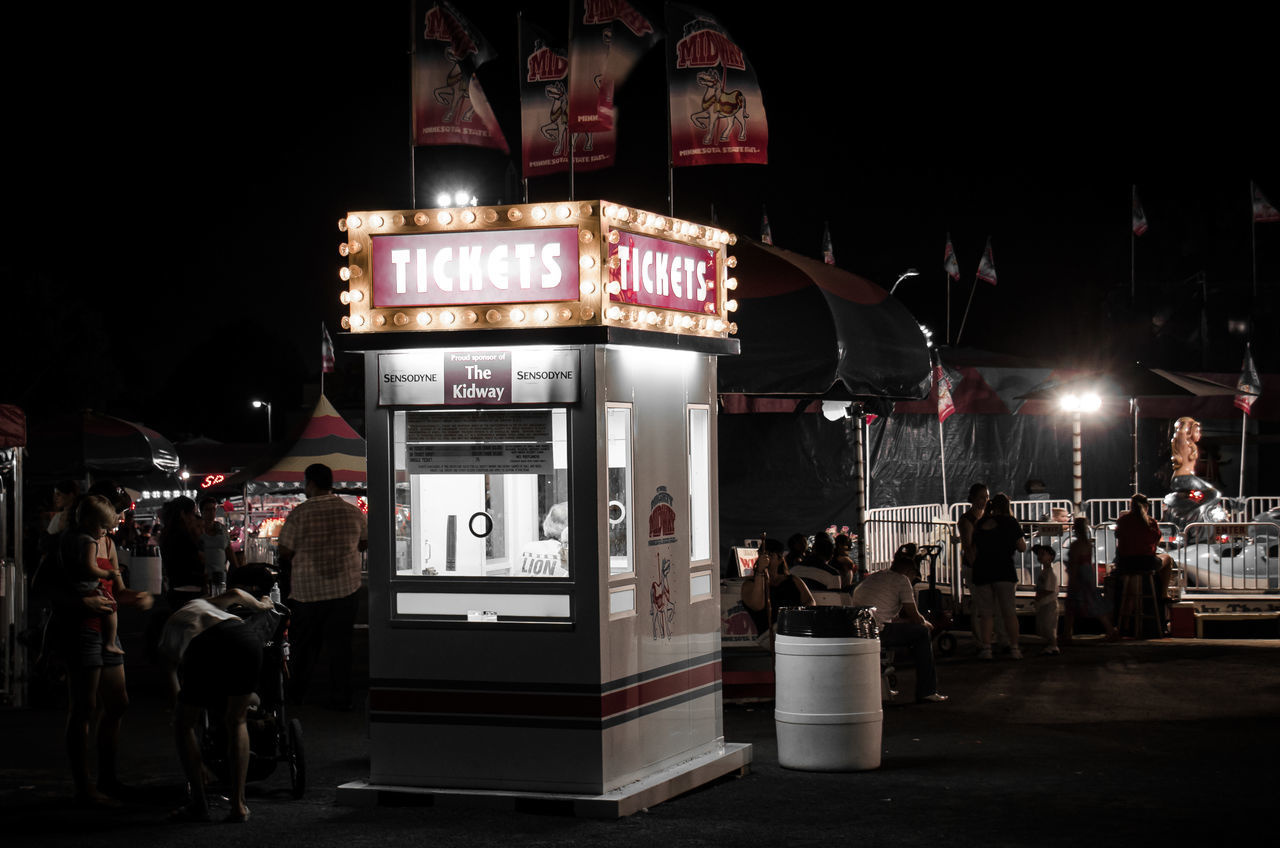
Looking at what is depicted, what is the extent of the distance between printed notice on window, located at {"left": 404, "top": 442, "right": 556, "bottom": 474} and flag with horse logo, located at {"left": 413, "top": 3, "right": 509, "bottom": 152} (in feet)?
7.92

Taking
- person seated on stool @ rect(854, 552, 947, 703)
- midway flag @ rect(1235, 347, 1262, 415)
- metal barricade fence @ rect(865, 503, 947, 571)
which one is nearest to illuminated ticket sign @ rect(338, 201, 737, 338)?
person seated on stool @ rect(854, 552, 947, 703)

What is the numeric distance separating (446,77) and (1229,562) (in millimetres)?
12947

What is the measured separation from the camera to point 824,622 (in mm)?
10047

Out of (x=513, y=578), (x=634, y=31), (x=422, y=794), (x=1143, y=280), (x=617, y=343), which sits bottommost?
(x=422, y=794)

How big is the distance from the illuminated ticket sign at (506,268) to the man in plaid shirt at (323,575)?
420cm

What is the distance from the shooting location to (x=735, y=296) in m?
13.5

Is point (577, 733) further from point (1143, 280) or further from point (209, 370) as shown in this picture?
point (209, 370)

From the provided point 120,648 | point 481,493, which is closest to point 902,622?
point 481,493

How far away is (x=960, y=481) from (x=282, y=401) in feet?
256

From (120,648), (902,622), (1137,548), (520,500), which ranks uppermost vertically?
(520,500)

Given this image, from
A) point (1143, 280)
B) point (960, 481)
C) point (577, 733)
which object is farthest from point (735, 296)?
point (1143, 280)

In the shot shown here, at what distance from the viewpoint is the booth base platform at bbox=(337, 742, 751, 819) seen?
28.3 ft

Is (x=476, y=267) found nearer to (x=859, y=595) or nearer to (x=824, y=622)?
(x=824, y=622)

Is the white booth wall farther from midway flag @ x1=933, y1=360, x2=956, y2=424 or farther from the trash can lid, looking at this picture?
midway flag @ x1=933, y1=360, x2=956, y2=424
